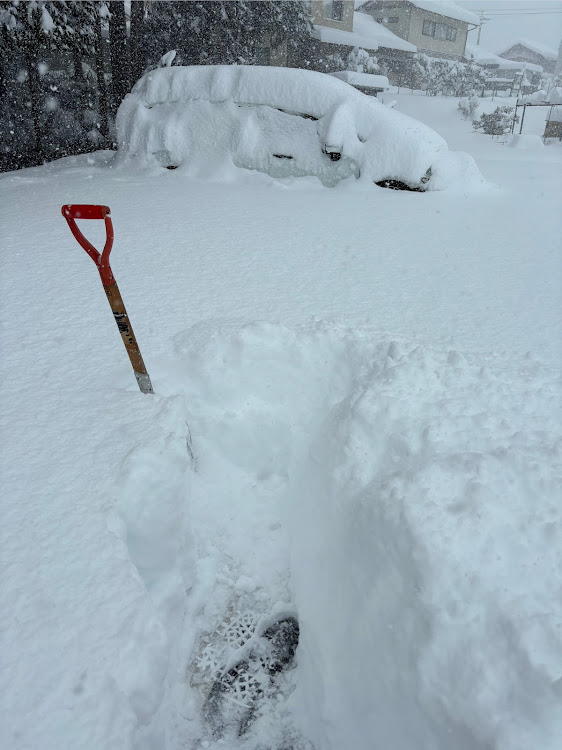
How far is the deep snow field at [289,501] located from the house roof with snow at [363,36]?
710 inches

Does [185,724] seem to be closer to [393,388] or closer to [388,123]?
[393,388]

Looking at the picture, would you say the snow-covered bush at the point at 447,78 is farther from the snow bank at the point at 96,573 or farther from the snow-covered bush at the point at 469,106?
the snow bank at the point at 96,573

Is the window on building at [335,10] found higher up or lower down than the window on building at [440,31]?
lower down

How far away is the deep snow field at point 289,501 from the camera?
1496mm

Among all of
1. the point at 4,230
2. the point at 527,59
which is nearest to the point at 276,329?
the point at 4,230

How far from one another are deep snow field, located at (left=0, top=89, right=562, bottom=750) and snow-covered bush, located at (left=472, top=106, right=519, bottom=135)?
14.4 metres

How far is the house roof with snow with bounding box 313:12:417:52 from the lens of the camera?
62.6ft

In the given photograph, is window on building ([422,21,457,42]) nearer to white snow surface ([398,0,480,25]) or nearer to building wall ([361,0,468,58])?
building wall ([361,0,468,58])

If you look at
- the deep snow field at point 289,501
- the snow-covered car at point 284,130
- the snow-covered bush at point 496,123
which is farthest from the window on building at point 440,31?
the deep snow field at point 289,501

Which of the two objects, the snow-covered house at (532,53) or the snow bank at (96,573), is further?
the snow-covered house at (532,53)

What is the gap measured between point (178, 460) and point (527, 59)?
5345 centimetres

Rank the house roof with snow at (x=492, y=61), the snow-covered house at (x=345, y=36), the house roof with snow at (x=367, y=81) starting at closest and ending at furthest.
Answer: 1. the house roof with snow at (x=367, y=81)
2. the snow-covered house at (x=345, y=36)
3. the house roof with snow at (x=492, y=61)

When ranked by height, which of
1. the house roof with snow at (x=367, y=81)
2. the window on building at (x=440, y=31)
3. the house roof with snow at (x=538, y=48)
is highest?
the house roof with snow at (x=538, y=48)

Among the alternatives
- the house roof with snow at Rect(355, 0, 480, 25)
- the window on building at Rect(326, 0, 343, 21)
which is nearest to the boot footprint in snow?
the window on building at Rect(326, 0, 343, 21)
